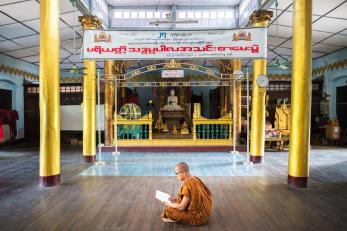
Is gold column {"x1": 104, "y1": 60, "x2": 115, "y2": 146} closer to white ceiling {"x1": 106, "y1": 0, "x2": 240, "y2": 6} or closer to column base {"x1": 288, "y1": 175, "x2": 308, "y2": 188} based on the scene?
white ceiling {"x1": 106, "y1": 0, "x2": 240, "y2": 6}

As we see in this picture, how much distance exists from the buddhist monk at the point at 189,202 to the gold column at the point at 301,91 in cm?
276

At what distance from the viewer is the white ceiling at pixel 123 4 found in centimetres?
815

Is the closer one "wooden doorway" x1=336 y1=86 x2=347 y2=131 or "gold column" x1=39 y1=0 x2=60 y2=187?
"gold column" x1=39 y1=0 x2=60 y2=187

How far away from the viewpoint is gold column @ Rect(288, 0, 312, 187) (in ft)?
18.0

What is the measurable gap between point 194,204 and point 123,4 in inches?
361

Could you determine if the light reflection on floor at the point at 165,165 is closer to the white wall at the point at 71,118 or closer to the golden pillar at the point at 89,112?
the golden pillar at the point at 89,112

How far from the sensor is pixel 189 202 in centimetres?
351

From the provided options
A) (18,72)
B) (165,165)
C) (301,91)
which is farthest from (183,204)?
(18,72)

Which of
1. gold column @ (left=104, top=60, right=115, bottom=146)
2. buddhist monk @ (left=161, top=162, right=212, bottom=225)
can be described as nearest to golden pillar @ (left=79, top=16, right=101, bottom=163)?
gold column @ (left=104, top=60, right=115, bottom=146)

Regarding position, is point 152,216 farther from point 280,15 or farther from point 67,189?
point 280,15

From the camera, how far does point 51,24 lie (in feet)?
18.0

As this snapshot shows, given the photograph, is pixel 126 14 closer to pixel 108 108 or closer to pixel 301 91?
pixel 108 108

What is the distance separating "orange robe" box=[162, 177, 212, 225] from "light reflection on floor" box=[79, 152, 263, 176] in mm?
2993

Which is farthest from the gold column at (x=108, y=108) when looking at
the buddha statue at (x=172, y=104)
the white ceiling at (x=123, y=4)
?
the buddha statue at (x=172, y=104)
